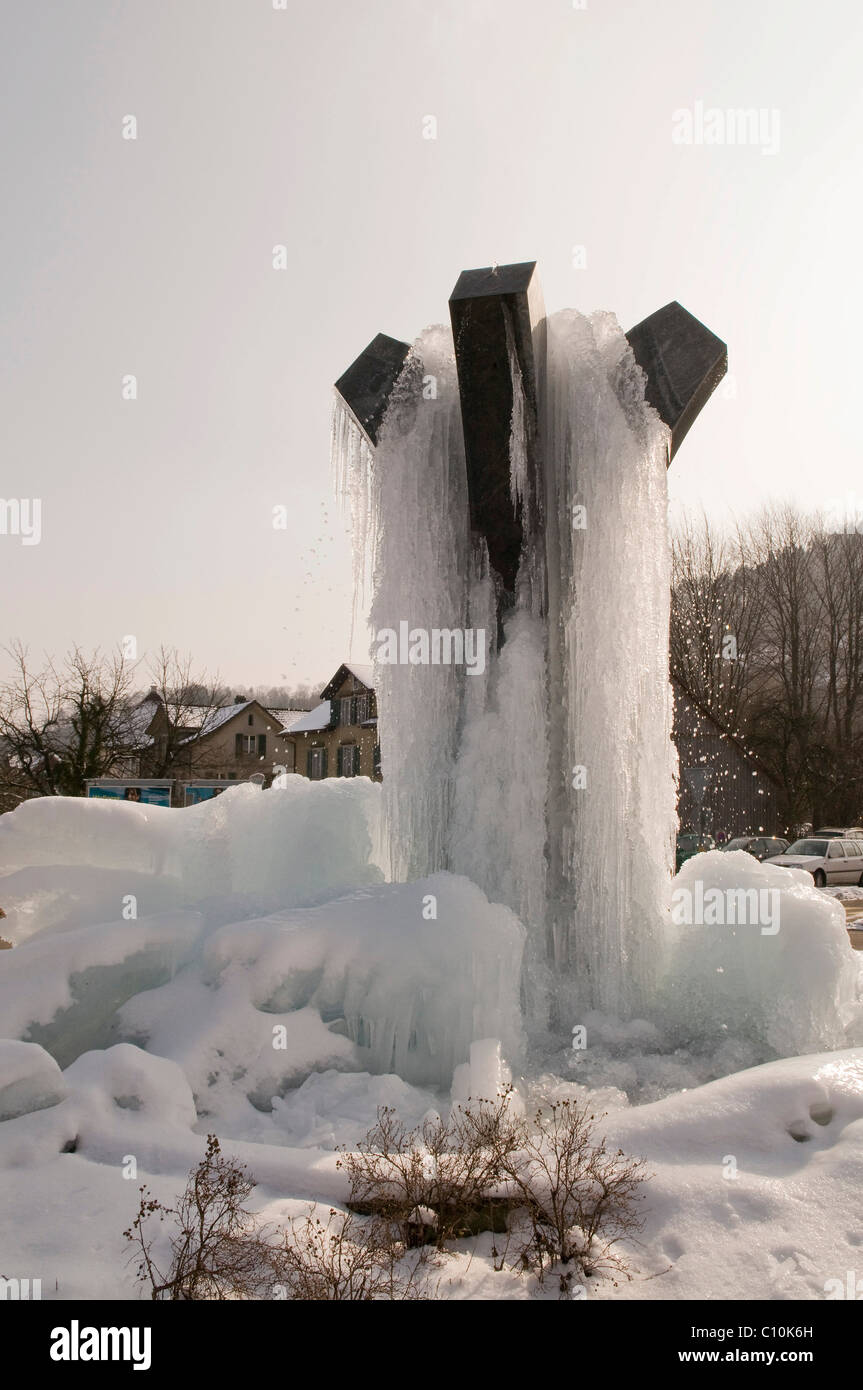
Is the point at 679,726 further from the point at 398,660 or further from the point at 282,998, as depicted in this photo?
the point at 282,998

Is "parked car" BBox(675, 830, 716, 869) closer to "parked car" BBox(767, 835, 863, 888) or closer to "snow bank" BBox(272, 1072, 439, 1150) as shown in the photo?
"parked car" BBox(767, 835, 863, 888)

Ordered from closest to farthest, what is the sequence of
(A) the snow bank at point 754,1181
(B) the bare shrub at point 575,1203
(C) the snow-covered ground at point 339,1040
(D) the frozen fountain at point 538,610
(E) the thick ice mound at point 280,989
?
(A) the snow bank at point 754,1181 < (B) the bare shrub at point 575,1203 < (C) the snow-covered ground at point 339,1040 < (E) the thick ice mound at point 280,989 < (D) the frozen fountain at point 538,610

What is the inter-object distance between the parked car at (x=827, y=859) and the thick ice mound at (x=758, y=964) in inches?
596

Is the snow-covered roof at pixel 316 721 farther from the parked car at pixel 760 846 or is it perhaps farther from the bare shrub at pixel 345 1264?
the bare shrub at pixel 345 1264

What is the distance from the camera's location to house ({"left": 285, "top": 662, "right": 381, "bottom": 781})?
4119 centimetres

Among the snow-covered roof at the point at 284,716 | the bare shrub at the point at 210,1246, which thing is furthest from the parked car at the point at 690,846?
the snow-covered roof at the point at 284,716

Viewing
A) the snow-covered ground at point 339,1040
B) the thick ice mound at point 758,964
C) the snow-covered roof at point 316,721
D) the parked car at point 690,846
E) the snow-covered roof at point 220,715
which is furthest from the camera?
the snow-covered roof at point 220,715

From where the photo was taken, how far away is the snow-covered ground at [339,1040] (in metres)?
3.64

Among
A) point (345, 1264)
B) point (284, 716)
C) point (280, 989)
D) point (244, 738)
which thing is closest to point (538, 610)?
point (280, 989)

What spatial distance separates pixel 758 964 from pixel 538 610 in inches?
130

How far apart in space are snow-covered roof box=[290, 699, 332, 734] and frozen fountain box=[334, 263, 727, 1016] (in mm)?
36169

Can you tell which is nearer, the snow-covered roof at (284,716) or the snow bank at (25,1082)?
the snow bank at (25,1082)
